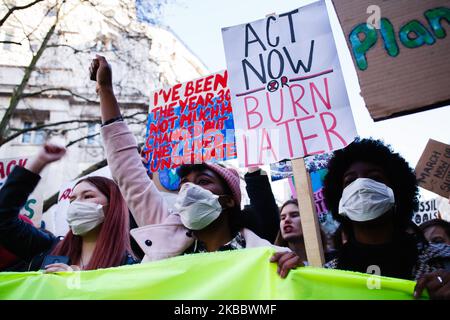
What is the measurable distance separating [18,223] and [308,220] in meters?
1.84

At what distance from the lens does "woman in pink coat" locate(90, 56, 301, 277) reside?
2309mm

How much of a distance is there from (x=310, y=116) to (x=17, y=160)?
406 cm

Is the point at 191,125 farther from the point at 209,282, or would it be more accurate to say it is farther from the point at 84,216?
the point at 209,282

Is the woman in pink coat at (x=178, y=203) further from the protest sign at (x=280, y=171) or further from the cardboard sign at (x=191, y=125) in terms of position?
the protest sign at (x=280, y=171)

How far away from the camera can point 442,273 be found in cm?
144

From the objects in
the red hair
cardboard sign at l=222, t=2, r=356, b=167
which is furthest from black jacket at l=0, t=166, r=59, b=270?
cardboard sign at l=222, t=2, r=356, b=167

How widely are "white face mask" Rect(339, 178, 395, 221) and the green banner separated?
0.55 metres

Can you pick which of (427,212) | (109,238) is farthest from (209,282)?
(427,212)

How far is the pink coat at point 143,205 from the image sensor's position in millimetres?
2314

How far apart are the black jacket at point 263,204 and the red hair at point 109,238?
77cm

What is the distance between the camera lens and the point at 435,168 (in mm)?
3641

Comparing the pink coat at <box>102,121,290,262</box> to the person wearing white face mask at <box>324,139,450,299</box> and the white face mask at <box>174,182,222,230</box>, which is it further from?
the person wearing white face mask at <box>324,139,450,299</box>

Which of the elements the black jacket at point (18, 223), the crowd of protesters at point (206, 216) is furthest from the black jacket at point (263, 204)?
the black jacket at point (18, 223)
